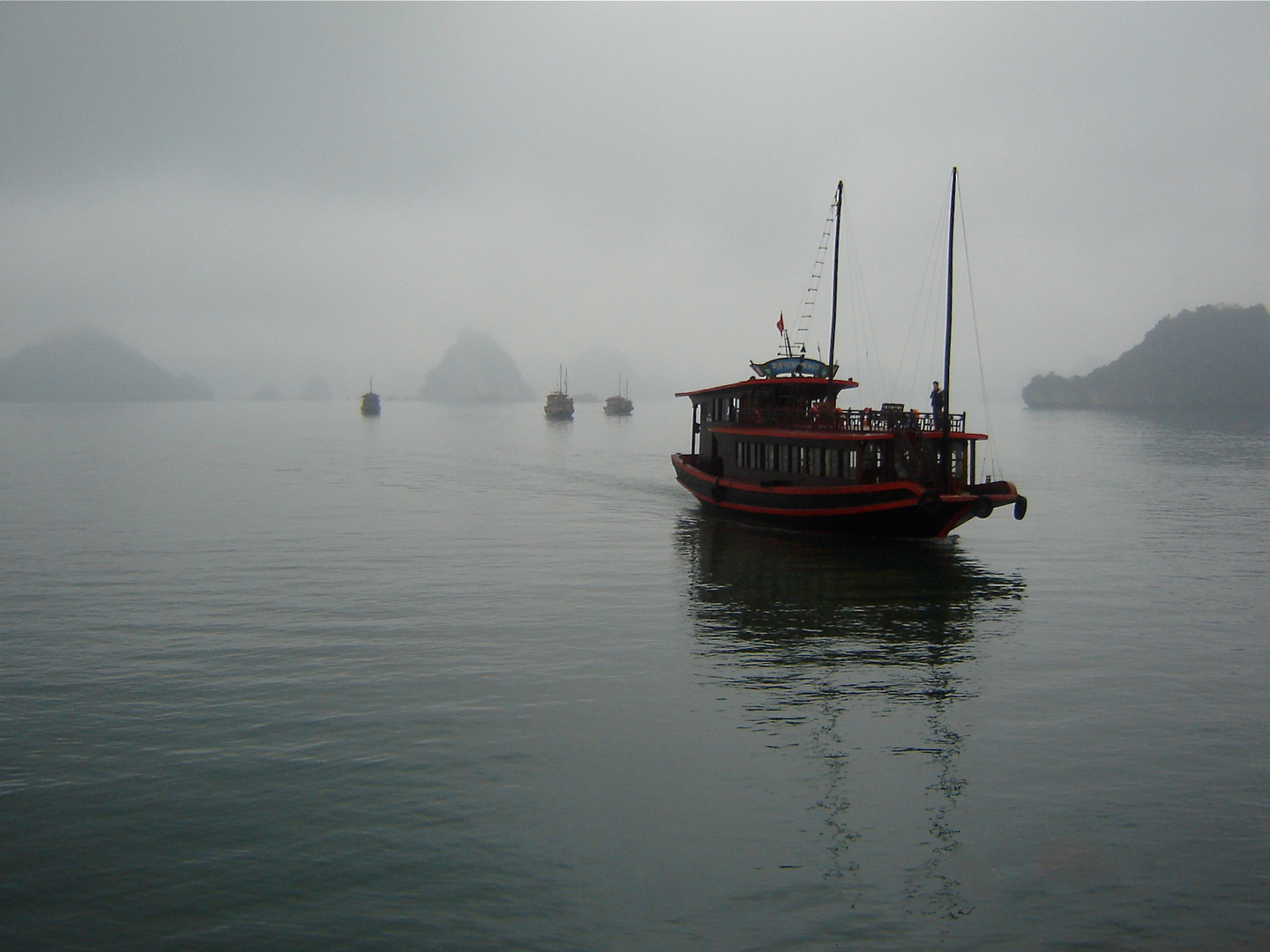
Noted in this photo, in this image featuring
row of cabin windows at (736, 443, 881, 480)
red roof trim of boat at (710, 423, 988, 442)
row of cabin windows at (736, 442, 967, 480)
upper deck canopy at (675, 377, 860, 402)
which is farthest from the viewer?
upper deck canopy at (675, 377, 860, 402)

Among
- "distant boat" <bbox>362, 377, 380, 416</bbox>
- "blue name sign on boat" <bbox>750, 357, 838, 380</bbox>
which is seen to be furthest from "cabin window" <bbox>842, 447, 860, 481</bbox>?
"distant boat" <bbox>362, 377, 380, 416</bbox>

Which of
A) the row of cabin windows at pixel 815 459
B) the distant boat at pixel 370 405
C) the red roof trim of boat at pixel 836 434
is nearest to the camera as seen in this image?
the red roof trim of boat at pixel 836 434

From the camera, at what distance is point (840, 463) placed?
1314 inches

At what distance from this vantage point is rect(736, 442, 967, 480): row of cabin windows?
3266 centimetres

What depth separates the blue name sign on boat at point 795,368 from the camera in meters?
40.0

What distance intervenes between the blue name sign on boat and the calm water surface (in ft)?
34.9

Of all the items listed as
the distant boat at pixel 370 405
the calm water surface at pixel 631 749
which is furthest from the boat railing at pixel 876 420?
the distant boat at pixel 370 405

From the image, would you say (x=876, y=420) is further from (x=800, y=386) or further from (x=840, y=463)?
(x=800, y=386)

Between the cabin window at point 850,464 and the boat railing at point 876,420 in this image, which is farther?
the cabin window at point 850,464

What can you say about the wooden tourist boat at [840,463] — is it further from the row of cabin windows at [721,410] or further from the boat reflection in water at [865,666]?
the boat reflection in water at [865,666]

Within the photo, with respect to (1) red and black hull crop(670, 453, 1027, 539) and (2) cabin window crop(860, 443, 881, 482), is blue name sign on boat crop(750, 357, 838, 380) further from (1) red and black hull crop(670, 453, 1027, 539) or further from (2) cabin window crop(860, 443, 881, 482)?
(2) cabin window crop(860, 443, 881, 482)

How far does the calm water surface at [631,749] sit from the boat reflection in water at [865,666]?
81 mm

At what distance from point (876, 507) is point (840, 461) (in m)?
2.28

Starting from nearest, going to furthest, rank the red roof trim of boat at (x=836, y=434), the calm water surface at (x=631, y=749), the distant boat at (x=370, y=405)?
the calm water surface at (x=631, y=749) < the red roof trim of boat at (x=836, y=434) < the distant boat at (x=370, y=405)
